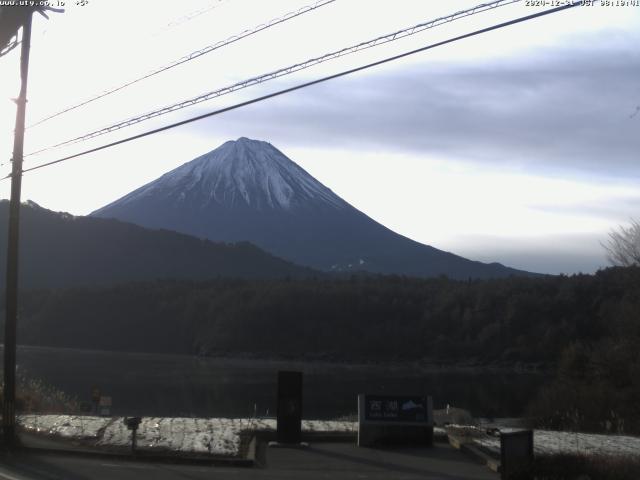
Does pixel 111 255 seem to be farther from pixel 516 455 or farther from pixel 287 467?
pixel 516 455

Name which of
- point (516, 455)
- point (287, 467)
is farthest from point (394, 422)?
point (516, 455)

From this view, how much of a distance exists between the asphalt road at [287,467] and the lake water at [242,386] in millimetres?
12379

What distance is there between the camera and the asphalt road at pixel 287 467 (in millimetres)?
13789

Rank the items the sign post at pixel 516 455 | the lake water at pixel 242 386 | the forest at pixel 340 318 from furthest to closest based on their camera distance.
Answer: the forest at pixel 340 318 < the lake water at pixel 242 386 < the sign post at pixel 516 455

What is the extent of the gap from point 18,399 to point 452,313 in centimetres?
5869

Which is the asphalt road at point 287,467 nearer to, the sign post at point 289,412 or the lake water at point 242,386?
the sign post at point 289,412

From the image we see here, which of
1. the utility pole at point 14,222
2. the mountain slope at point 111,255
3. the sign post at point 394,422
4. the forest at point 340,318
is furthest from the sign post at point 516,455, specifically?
the mountain slope at point 111,255

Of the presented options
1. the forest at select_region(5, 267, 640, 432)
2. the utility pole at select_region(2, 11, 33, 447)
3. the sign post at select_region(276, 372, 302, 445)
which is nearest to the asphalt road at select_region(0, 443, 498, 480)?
the sign post at select_region(276, 372, 302, 445)

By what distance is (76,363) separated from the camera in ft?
181

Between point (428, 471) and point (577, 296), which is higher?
point (577, 296)

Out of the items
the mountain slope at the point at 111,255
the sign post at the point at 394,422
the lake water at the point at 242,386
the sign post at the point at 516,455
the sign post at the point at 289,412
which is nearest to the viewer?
the sign post at the point at 516,455

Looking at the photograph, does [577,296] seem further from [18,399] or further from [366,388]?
[18,399]

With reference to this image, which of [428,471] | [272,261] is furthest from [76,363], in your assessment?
[272,261]

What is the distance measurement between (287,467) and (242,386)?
2828cm
